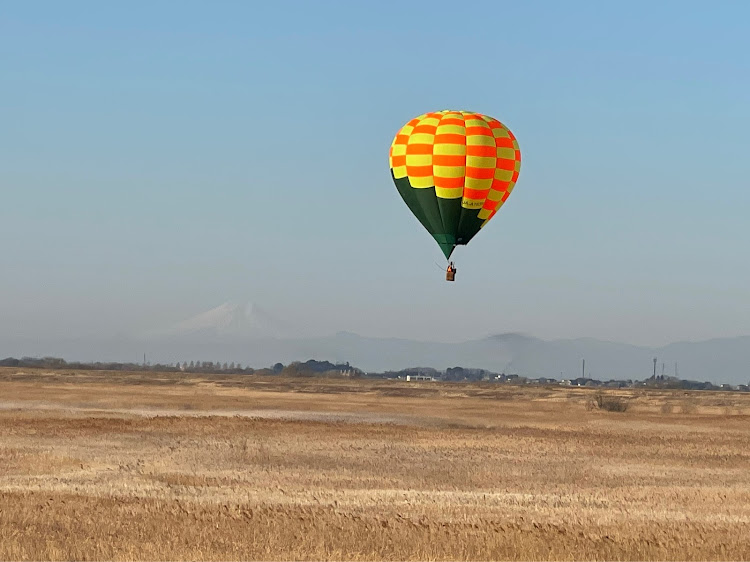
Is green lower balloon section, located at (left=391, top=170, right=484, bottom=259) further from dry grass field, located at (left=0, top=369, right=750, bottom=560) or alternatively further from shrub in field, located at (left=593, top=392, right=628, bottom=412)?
shrub in field, located at (left=593, top=392, right=628, bottom=412)

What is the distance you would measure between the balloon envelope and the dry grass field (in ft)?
27.5

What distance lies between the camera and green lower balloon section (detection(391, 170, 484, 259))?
46.3 metres

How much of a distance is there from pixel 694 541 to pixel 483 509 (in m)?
6.48

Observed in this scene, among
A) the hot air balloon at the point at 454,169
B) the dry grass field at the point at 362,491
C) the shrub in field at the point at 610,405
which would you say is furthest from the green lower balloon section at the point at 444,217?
the shrub in field at the point at 610,405

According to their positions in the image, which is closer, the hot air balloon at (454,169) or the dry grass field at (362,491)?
the dry grass field at (362,491)

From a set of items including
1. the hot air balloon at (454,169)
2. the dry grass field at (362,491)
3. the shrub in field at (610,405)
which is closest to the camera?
the dry grass field at (362,491)

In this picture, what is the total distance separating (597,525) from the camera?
24.6 m

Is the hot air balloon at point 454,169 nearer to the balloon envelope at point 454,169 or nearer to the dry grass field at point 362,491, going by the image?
the balloon envelope at point 454,169

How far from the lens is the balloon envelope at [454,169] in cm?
4581

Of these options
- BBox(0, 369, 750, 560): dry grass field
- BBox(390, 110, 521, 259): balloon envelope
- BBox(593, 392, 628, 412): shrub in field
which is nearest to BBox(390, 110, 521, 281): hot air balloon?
BBox(390, 110, 521, 259): balloon envelope

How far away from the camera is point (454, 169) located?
1801 inches

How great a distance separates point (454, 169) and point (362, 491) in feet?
55.6

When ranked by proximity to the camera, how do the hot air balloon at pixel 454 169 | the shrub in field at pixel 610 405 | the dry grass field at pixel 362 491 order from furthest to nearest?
the shrub in field at pixel 610 405
the hot air balloon at pixel 454 169
the dry grass field at pixel 362 491

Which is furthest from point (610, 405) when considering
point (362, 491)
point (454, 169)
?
point (362, 491)
